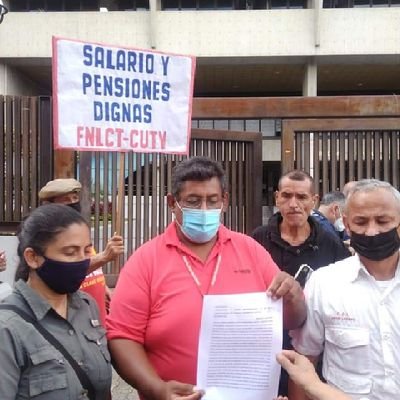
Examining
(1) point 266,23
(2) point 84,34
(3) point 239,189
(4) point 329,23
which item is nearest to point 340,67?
(4) point 329,23

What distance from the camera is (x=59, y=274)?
1888 millimetres

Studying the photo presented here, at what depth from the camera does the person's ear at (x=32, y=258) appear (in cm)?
190

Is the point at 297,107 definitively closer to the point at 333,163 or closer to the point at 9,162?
the point at 333,163

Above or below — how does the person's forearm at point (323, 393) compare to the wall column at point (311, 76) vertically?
below

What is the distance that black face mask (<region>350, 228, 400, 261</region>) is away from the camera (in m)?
2.01

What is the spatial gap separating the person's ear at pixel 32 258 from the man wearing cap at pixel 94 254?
1070mm

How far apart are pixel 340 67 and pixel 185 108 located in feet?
71.0

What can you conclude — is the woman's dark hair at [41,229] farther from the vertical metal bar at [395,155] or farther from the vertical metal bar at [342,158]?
the vertical metal bar at [395,155]

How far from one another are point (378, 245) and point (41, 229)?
48.6 inches

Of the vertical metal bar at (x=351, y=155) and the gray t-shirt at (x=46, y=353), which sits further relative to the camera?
the vertical metal bar at (x=351, y=155)

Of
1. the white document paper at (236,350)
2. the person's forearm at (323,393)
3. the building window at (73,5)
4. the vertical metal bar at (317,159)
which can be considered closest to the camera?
the person's forearm at (323,393)

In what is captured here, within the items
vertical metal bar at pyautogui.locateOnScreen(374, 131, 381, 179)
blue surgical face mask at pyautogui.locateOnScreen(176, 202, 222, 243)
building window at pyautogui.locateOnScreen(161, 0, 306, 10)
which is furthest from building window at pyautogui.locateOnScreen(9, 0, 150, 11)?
blue surgical face mask at pyautogui.locateOnScreen(176, 202, 222, 243)

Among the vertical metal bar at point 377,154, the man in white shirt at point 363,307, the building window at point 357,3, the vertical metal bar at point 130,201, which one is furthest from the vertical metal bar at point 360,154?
the building window at point 357,3

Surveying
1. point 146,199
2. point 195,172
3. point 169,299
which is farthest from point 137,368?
point 146,199
